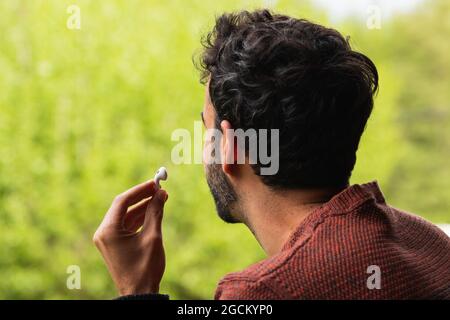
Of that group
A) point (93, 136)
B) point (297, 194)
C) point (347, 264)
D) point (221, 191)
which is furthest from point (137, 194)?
point (93, 136)

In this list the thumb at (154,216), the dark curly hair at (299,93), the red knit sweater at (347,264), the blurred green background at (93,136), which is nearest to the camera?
the red knit sweater at (347,264)

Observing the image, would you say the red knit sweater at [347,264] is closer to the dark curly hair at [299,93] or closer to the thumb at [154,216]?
the dark curly hair at [299,93]

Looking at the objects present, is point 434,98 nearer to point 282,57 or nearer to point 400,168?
point 400,168

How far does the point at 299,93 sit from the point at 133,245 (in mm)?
296

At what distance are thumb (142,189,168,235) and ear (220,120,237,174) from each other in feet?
0.38

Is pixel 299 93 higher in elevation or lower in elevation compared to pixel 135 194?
higher

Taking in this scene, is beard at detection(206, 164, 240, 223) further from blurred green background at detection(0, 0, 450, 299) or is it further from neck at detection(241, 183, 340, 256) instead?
blurred green background at detection(0, 0, 450, 299)

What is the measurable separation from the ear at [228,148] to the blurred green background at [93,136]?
3.67m

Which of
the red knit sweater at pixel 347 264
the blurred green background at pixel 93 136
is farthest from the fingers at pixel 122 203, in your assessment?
the blurred green background at pixel 93 136

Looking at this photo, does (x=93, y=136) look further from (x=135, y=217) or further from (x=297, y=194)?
(x=297, y=194)

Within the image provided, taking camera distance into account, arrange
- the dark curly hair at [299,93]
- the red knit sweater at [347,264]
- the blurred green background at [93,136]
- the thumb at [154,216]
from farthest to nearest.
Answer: the blurred green background at [93,136]
the thumb at [154,216]
the dark curly hair at [299,93]
the red knit sweater at [347,264]

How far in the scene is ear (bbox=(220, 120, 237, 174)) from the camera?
0.92 meters

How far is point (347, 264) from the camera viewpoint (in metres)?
0.80

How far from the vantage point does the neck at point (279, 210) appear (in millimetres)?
909
